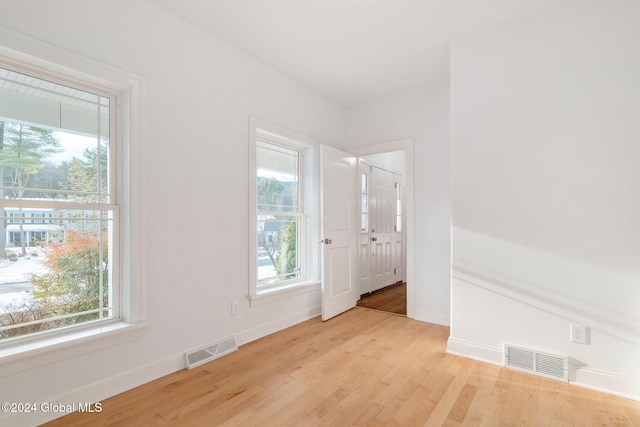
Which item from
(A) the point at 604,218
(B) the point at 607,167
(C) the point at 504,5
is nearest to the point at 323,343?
(A) the point at 604,218

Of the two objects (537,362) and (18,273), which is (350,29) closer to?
(18,273)

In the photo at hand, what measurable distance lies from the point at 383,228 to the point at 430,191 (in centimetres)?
177

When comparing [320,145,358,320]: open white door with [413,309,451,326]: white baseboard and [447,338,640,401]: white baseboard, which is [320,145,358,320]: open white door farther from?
[447,338,640,401]: white baseboard

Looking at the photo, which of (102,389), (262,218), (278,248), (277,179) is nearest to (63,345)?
(102,389)

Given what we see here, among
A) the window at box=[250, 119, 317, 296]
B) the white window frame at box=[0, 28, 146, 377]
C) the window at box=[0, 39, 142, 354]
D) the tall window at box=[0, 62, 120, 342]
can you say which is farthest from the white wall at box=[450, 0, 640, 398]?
the tall window at box=[0, 62, 120, 342]

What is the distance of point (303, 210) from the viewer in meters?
3.88

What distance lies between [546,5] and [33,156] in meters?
3.79

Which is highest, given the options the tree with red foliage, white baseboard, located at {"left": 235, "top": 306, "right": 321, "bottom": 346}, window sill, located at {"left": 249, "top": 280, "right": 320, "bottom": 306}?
the tree with red foliage

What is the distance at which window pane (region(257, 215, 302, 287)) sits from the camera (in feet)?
11.1

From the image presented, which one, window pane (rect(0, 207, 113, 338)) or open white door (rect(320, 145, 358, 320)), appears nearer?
window pane (rect(0, 207, 113, 338))

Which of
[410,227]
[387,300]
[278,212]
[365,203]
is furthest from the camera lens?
[365,203]

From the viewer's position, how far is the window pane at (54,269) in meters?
1.86

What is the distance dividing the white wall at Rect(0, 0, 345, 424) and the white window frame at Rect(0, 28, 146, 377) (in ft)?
0.19

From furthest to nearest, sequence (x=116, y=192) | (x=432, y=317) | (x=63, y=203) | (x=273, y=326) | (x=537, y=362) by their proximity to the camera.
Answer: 1. (x=432, y=317)
2. (x=273, y=326)
3. (x=537, y=362)
4. (x=116, y=192)
5. (x=63, y=203)
